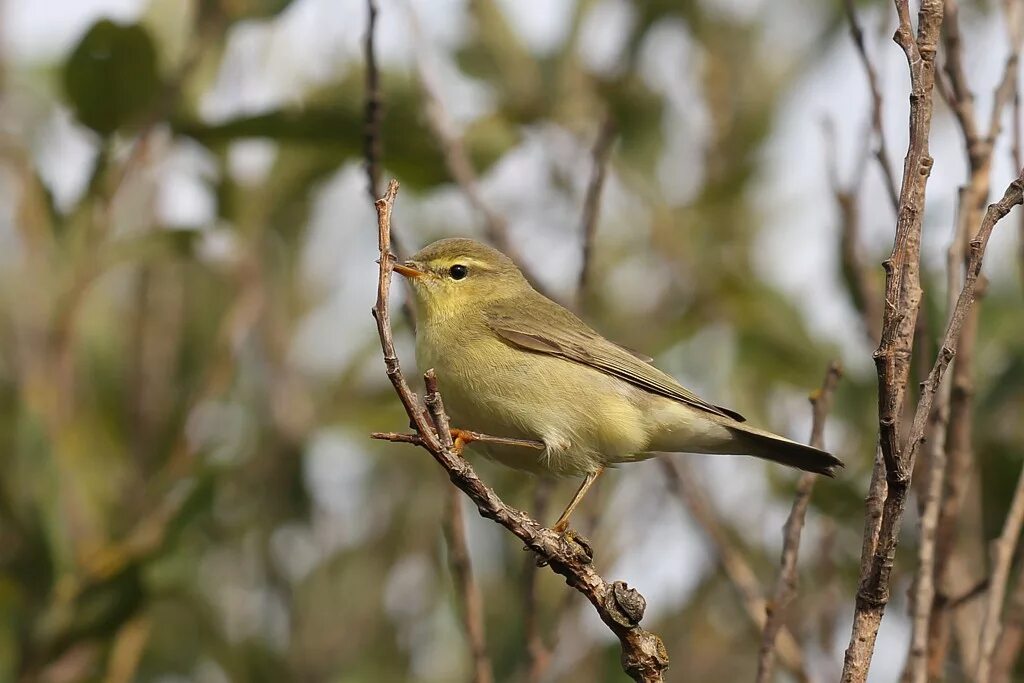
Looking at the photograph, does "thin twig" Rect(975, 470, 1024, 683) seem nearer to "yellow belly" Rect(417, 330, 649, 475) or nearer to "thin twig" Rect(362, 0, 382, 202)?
"yellow belly" Rect(417, 330, 649, 475)

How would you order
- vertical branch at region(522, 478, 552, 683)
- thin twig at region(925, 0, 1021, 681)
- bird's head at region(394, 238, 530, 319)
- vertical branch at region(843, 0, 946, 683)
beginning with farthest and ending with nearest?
bird's head at region(394, 238, 530, 319) < vertical branch at region(522, 478, 552, 683) < thin twig at region(925, 0, 1021, 681) < vertical branch at region(843, 0, 946, 683)

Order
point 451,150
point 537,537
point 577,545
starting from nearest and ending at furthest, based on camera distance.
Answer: point 537,537
point 577,545
point 451,150

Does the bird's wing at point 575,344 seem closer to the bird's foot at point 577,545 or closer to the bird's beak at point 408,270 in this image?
the bird's beak at point 408,270

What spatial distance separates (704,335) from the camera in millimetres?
4727

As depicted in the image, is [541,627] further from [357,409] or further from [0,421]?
[0,421]

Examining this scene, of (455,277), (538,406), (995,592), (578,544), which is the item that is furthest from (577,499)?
(995,592)

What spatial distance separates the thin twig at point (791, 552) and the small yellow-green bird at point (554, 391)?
0.65ft

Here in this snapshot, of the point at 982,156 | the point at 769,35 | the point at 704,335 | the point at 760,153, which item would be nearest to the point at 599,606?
the point at 982,156

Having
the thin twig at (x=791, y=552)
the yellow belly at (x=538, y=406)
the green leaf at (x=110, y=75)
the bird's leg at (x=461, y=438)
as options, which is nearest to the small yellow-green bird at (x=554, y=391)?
the yellow belly at (x=538, y=406)

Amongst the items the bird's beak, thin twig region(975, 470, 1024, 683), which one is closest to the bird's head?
the bird's beak

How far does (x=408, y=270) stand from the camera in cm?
373

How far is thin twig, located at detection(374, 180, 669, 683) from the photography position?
85.4 inches

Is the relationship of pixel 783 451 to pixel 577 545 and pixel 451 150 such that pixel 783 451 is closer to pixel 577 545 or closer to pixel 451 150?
pixel 577 545

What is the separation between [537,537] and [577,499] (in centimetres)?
84
